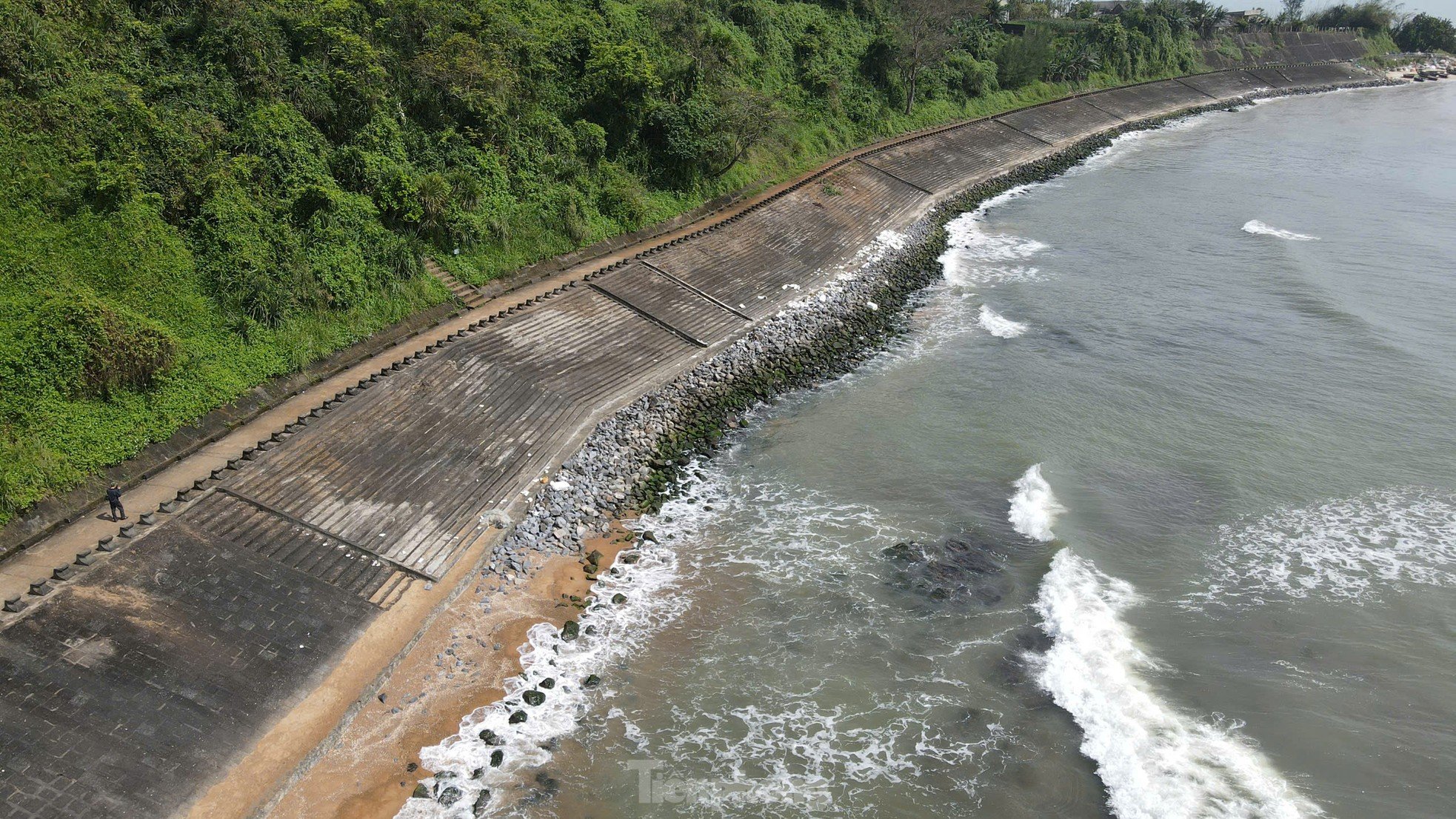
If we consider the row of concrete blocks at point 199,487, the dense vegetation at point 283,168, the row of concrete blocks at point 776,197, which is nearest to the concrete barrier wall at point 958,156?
the row of concrete blocks at point 776,197

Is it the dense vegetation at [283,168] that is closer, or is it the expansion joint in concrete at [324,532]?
the expansion joint in concrete at [324,532]

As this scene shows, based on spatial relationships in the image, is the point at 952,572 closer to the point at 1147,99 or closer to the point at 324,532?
the point at 324,532

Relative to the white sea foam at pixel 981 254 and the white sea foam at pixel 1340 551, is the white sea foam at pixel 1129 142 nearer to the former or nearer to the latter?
the white sea foam at pixel 981 254

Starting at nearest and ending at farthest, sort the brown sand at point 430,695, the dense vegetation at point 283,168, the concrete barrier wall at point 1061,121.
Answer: the brown sand at point 430,695 → the dense vegetation at point 283,168 → the concrete barrier wall at point 1061,121

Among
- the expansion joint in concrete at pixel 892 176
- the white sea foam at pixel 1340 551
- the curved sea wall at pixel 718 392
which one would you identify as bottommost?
the white sea foam at pixel 1340 551

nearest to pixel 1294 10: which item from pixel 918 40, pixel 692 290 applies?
pixel 918 40

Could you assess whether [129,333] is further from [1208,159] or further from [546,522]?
[1208,159]

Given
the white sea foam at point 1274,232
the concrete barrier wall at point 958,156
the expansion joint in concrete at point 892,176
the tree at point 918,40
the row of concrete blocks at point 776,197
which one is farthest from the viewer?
the tree at point 918,40

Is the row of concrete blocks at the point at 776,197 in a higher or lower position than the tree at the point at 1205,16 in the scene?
lower
